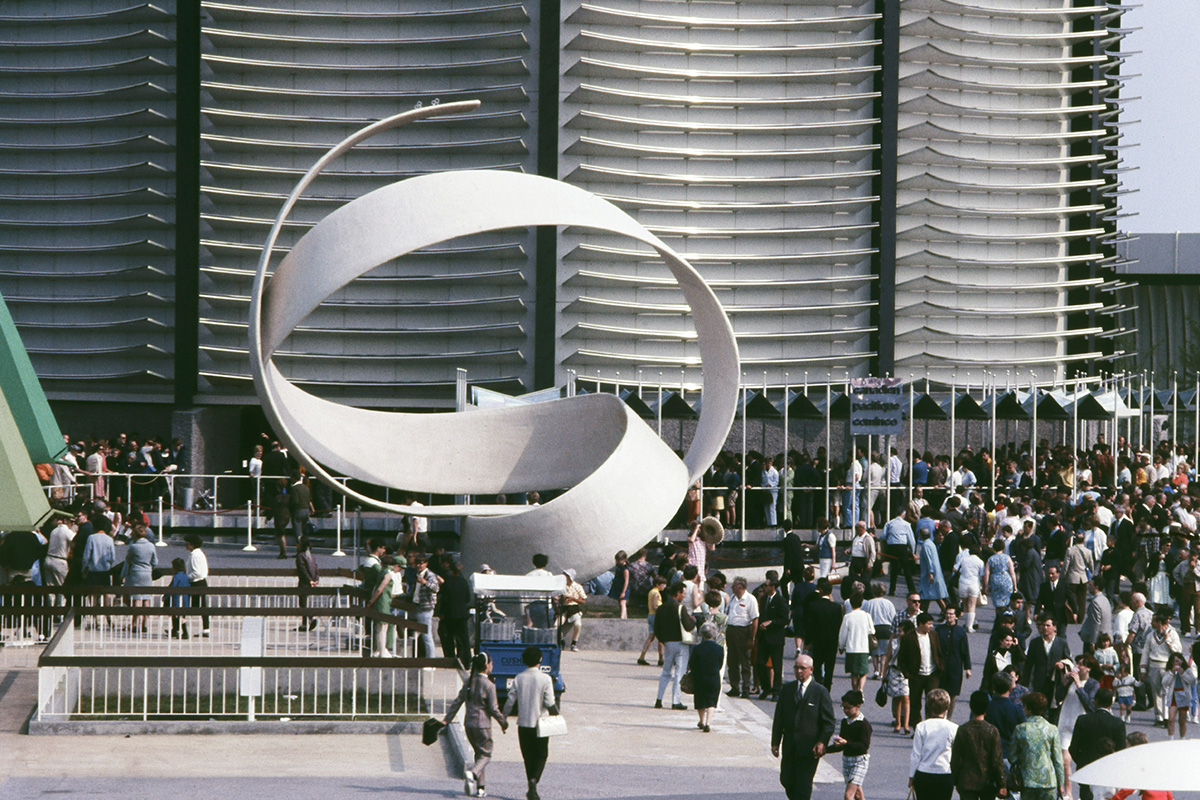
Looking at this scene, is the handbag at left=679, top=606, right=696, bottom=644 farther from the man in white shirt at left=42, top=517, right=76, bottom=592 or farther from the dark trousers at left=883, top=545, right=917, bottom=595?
the man in white shirt at left=42, top=517, right=76, bottom=592

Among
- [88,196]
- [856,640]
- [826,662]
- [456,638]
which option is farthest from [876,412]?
[88,196]

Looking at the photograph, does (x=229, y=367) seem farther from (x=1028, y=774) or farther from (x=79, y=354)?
(x=1028, y=774)

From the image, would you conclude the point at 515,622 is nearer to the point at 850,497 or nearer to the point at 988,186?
the point at 850,497

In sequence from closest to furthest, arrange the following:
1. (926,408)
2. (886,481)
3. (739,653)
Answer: (739,653)
(886,481)
(926,408)

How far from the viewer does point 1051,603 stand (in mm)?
23297

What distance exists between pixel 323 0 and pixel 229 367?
10935mm

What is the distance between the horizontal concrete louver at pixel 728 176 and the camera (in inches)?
1838

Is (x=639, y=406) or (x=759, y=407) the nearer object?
(x=759, y=407)

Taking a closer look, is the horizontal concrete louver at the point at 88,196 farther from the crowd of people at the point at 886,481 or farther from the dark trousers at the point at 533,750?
the dark trousers at the point at 533,750

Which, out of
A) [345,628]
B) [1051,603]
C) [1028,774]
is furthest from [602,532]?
[1028,774]

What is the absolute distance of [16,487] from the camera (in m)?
21.0

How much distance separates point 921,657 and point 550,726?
5.17 meters

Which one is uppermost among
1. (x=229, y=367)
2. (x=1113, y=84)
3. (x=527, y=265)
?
(x=1113, y=84)

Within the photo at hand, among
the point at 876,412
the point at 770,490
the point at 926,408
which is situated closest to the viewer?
the point at 876,412
